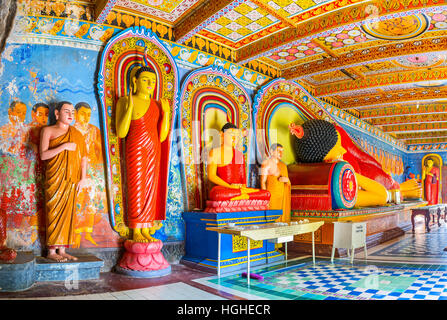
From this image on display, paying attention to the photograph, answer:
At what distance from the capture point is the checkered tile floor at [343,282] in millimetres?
4395

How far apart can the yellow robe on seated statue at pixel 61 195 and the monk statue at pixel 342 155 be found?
5228 mm

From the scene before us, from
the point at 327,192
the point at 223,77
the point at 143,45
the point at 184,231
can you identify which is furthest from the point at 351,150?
the point at 143,45

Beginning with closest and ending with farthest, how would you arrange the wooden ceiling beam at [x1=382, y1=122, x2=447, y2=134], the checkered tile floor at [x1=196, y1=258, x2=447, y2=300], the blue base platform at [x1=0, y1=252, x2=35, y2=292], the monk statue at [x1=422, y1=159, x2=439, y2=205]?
the blue base platform at [x1=0, y1=252, x2=35, y2=292] < the checkered tile floor at [x1=196, y1=258, x2=447, y2=300] < the wooden ceiling beam at [x1=382, y1=122, x2=447, y2=134] < the monk statue at [x1=422, y1=159, x2=439, y2=205]

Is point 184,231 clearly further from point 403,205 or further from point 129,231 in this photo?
point 403,205

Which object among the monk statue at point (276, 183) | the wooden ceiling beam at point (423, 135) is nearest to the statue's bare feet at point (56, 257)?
the monk statue at point (276, 183)

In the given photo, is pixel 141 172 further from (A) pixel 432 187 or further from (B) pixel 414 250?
(A) pixel 432 187

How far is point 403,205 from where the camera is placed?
10500 millimetres

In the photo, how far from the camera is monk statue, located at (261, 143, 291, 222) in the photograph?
24.1 feet

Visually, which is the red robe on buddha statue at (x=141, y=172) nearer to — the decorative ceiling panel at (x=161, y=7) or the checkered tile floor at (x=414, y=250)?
the decorative ceiling panel at (x=161, y=7)

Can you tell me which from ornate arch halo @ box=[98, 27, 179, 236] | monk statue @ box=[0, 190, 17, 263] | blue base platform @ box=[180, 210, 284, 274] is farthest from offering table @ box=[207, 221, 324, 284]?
monk statue @ box=[0, 190, 17, 263]

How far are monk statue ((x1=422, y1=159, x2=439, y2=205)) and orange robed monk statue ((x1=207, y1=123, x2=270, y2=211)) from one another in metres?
12.7

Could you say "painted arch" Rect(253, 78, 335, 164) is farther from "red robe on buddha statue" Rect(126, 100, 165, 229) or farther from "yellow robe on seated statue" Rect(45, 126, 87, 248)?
"yellow robe on seated statue" Rect(45, 126, 87, 248)

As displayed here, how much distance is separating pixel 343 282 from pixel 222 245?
1836 mm

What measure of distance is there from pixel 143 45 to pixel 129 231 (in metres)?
3.03
